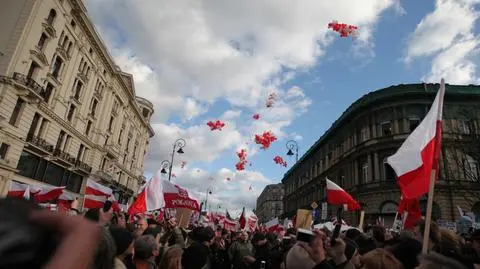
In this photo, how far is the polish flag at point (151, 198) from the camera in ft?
34.4

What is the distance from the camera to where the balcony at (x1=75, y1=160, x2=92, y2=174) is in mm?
39875

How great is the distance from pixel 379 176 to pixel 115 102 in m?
38.9

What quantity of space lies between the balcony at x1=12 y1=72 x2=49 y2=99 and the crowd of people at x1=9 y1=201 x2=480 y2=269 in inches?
945

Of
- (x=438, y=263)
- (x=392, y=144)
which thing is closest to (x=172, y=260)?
(x=438, y=263)

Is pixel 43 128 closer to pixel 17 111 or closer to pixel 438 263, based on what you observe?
pixel 17 111

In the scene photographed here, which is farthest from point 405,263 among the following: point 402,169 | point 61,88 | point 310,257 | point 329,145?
point 329,145

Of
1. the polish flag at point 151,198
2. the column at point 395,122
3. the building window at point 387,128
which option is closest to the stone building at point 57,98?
the polish flag at point 151,198

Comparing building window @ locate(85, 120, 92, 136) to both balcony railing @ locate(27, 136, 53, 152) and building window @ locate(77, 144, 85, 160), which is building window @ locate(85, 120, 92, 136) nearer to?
building window @ locate(77, 144, 85, 160)

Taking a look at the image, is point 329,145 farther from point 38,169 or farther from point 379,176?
point 38,169

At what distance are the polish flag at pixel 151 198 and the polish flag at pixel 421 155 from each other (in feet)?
23.8

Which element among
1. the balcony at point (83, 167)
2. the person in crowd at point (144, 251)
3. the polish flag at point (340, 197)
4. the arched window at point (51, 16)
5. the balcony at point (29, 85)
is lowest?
the person in crowd at point (144, 251)

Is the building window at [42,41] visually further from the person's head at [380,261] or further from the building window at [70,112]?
the person's head at [380,261]

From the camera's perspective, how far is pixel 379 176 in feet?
115

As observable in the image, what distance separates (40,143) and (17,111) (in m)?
4.73
